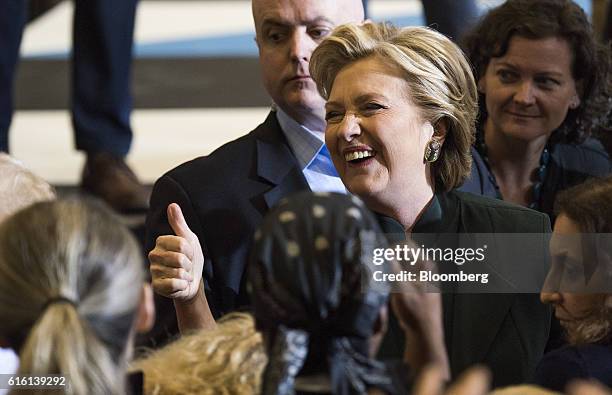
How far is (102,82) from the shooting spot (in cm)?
396

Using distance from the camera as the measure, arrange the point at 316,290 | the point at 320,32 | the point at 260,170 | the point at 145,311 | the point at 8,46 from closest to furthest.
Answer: the point at 316,290 → the point at 145,311 → the point at 260,170 → the point at 320,32 → the point at 8,46

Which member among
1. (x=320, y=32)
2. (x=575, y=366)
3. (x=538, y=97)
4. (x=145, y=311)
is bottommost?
(x=575, y=366)

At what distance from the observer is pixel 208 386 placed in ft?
5.62

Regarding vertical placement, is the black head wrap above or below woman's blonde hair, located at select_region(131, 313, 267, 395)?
above

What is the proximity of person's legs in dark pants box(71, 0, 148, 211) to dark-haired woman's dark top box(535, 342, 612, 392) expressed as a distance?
2.09 meters

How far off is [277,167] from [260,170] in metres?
0.04

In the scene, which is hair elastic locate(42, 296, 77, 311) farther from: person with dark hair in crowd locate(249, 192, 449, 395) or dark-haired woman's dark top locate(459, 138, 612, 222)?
dark-haired woman's dark top locate(459, 138, 612, 222)

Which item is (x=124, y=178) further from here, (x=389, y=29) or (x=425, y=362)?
(x=425, y=362)

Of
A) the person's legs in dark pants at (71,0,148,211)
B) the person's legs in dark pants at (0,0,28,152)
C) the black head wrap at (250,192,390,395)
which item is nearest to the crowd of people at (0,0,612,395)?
the black head wrap at (250,192,390,395)

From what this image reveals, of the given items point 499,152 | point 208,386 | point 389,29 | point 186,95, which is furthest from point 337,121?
point 186,95

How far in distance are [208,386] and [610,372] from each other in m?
0.61

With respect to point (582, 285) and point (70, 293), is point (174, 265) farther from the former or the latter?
point (70, 293)

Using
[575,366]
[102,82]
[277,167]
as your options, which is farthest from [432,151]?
[102,82]

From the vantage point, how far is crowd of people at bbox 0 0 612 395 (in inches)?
61.1
